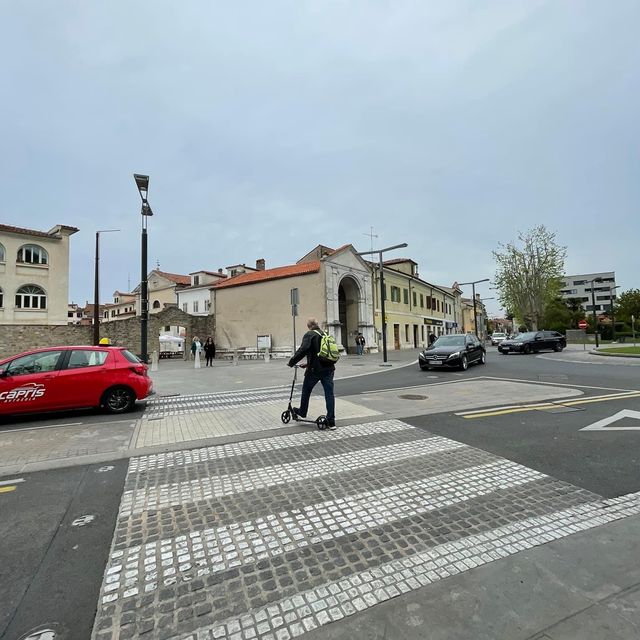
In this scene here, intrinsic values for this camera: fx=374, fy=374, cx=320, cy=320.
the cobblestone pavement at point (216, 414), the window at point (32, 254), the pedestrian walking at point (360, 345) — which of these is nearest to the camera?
the cobblestone pavement at point (216, 414)

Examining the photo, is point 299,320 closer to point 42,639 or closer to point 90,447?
point 90,447

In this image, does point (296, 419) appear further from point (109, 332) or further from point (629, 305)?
point (629, 305)

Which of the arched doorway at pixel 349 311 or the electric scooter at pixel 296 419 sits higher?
the arched doorway at pixel 349 311

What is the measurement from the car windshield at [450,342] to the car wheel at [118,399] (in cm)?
1369

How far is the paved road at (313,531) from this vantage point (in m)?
2.22

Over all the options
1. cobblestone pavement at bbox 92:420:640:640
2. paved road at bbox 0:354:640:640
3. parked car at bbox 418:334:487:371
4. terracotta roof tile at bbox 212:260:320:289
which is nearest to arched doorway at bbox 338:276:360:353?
terracotta roof tile at bbox 212:260:320:289

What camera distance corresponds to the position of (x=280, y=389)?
38.7 ft

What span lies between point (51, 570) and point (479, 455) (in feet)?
15.1

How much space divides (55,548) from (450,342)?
1733cm

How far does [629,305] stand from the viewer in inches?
2072

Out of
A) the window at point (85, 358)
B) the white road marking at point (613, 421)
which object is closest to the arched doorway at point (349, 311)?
the window at point (85, 358)

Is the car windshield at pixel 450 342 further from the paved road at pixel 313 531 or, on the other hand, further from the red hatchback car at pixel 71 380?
the red hatchback car at pixel 71 380

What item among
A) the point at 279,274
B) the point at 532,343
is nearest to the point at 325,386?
the point at 279,274

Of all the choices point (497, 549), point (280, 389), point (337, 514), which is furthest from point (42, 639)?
point (280, 389)
